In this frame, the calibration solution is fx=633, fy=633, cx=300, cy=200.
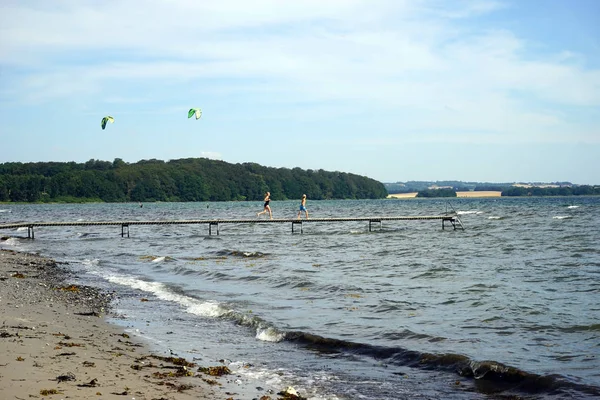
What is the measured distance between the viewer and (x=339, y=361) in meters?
9.61

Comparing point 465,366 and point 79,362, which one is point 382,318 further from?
point 79,362

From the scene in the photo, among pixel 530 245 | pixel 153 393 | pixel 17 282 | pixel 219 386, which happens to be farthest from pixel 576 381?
pixel 530 245

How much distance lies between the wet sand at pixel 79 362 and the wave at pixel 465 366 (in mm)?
2794

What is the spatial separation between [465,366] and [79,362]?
5284mm

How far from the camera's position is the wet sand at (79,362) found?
6.82 m

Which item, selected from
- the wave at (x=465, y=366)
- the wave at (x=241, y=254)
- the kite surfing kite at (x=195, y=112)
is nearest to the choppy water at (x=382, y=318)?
the wave at (x=465, y=366)

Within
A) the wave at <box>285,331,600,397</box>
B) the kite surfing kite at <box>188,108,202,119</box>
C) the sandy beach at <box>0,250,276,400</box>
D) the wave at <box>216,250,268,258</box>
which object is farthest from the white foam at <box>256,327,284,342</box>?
the kite surfing kite at <box>188,108,202,119</box>

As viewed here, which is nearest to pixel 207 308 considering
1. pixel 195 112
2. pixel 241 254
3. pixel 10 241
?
pixel 241 254

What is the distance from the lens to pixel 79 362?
8070 millimetres

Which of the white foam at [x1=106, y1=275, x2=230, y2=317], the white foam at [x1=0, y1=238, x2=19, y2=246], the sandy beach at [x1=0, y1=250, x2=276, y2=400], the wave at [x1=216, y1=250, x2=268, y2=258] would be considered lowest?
the white foam at [x1=0, y1=238, x2=19, y2=246]

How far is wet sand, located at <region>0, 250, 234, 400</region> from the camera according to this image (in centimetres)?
682

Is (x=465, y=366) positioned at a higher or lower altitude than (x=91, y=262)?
higher

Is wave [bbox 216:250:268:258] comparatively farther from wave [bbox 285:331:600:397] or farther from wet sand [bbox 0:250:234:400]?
wave [bbox 285:331:600:397]

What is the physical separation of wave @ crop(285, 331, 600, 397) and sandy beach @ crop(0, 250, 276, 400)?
252cm
